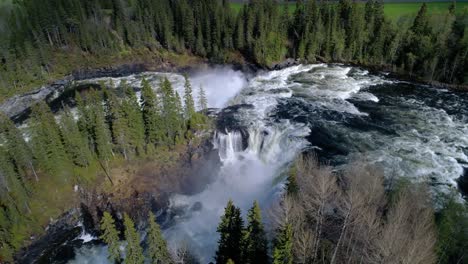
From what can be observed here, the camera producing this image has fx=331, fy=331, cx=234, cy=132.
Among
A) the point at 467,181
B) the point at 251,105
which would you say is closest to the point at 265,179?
the point at 251,105

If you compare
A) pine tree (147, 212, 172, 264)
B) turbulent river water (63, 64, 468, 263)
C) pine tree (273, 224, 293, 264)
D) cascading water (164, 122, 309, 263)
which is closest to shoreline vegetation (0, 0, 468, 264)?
pine tree (273, 224, 293, 264)

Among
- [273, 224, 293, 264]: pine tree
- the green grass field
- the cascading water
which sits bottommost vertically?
the cascading water

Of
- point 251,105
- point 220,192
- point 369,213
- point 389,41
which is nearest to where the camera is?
point 369,213

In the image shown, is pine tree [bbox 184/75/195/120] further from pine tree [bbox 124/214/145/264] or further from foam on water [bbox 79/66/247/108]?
pine tree [bbox 124/214/145/264]

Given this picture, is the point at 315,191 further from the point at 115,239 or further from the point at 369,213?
the point at 115,239

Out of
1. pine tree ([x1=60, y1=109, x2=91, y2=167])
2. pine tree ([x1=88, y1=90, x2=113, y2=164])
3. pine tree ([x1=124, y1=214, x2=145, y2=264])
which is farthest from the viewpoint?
pine tree ([x1=88, y1=90, x2=113, y2=164])

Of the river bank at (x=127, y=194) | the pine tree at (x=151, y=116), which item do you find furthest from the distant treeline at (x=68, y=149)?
the river bank at (x=127, y=194)

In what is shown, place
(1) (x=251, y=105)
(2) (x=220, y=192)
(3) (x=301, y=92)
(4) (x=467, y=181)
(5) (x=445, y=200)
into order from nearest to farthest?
(5) (x=445, y=200) < (4) (x=467, y=181) < (2) (x=220, y=192) < (1) (x=251, y=105) < (3) (x=301, y=92)
